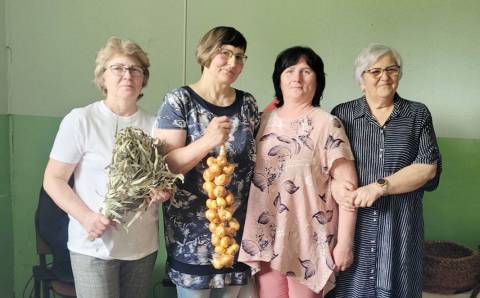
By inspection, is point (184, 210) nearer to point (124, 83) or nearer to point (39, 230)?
point (124, 83)

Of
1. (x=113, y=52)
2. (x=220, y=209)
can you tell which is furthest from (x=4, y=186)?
(x=220, y=209)

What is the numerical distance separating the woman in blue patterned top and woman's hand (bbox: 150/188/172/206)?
7cm

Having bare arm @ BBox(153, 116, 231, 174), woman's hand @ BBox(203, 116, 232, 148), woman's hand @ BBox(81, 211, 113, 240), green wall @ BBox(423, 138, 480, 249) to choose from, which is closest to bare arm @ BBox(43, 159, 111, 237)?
woman's hand @ BBox(81, 211, 113, 240)

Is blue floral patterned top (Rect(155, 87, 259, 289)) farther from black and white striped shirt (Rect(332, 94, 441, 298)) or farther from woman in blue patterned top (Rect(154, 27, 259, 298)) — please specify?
black and white striped shirt (Rect(332, 94, 441, 298))

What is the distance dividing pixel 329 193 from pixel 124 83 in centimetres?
73

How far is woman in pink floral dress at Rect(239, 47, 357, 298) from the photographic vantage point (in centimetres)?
128

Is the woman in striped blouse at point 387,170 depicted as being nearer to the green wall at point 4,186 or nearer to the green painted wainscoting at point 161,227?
the green painted wainscoting at point 161,227

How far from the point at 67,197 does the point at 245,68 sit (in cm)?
119

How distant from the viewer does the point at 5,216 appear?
81.4 inches

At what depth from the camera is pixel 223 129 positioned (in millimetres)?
1122

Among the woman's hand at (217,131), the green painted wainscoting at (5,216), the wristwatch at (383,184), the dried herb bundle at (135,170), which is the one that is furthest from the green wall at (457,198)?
the green painted wainscoting at (5,216)

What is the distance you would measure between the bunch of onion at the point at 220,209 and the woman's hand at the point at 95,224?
0.30 m

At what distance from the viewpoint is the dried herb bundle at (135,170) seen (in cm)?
111

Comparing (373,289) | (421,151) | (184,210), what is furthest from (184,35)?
(373,289)
